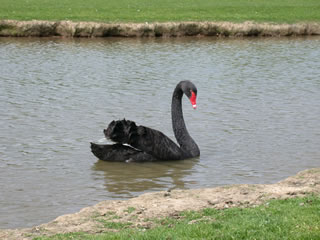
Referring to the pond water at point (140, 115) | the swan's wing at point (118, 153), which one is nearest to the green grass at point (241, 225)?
the pond water at point (140, 115)

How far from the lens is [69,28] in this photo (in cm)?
2427

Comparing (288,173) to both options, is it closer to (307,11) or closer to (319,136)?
(319,136)

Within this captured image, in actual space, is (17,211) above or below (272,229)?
below

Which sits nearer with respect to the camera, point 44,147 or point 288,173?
point 288,173

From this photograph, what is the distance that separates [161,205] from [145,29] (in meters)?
18.4

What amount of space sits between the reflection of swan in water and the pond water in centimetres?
1

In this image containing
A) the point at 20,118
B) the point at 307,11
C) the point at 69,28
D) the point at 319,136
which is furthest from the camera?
the point at 307,11

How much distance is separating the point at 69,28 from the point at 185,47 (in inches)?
198

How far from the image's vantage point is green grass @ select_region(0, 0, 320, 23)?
26.3m

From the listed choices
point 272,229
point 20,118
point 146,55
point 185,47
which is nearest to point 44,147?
point 20,118

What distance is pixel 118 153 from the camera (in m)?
9.31

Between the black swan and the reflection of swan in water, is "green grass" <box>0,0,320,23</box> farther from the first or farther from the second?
the reflection of swan in water

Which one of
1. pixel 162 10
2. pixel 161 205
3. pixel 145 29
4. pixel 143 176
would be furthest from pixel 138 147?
pixel 162 10

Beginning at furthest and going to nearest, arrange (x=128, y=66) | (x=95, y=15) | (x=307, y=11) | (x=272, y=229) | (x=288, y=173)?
1. (x=307, y=11)
2. (x=95, y=15)
3. (x=128, y=66)
4. (x=288, y=173)
5. (x=272, y=229)
